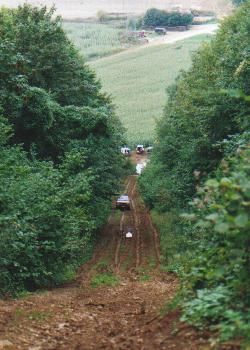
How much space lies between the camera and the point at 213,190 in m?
7.05

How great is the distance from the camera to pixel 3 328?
29.2 ft

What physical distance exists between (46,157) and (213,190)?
20.0 meters

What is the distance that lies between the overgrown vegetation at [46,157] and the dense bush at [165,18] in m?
81.6

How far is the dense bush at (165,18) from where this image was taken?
4555 inches

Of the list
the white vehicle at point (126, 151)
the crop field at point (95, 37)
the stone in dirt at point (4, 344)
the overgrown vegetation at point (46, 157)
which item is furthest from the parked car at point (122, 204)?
the crop field at point (95, 37)

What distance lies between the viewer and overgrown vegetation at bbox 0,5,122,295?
564 inches

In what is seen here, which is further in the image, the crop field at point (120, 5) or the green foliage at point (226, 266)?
the crop field at point (120, 5)

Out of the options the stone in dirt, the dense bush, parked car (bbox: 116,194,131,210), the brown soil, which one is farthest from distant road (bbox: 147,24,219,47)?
the stone in dirt

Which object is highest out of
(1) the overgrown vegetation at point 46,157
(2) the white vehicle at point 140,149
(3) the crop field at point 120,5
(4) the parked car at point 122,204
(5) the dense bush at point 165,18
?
(3) the crop field at point 120,5

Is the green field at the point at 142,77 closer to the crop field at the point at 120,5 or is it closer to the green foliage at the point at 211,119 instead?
the crop field at the point at 120,5

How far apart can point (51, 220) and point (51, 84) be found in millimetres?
15028

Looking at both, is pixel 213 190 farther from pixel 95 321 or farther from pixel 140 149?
pixel 140 149

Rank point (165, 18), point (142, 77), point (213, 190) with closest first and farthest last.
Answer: point (213, 190), point (142, 77), point (165, 18)

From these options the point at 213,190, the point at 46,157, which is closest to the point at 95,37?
the point at 46,157
